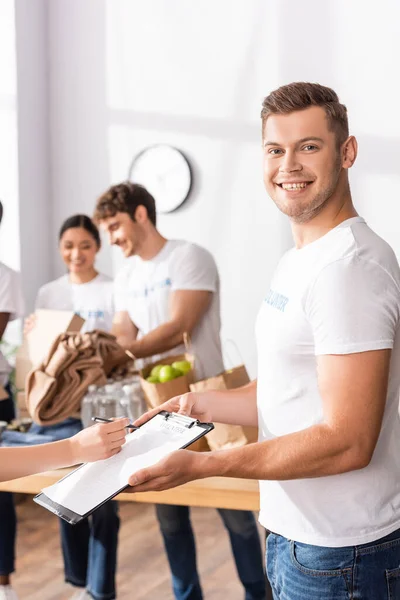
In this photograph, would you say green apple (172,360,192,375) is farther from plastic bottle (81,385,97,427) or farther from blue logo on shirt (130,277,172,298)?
blue logo on shirt (130,277,172,298)

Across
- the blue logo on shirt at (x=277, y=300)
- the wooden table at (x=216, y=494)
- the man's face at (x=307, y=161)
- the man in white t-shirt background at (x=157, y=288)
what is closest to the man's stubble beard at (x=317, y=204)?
the man's face at (x=307, y=161)

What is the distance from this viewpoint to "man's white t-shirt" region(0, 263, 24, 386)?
3.28 metres

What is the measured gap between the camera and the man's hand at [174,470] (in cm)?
137

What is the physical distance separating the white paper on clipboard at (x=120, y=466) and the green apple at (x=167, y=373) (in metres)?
0.83

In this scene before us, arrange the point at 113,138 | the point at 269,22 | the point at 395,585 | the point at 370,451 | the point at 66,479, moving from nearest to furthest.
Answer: the point at 370,451 → the point at 395,585 → the point at 66,479 → the point at 269,22 → the point at 113,138

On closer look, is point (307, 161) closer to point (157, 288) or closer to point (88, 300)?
point (157, 288)

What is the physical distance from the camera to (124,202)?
134 inches

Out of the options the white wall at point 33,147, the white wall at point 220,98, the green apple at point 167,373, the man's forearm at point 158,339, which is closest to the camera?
the green apple at point 167,373

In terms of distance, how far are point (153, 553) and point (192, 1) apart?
11.1ft

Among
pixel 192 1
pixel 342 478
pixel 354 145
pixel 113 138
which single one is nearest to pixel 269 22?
pixel 192 1

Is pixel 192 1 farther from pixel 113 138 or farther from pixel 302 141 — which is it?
pixel 302 141

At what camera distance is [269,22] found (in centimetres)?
503

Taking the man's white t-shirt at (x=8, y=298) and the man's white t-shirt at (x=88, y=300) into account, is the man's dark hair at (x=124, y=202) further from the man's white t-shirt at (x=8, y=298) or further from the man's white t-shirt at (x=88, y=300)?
the man's white t-shirt at (x=88, y=300)

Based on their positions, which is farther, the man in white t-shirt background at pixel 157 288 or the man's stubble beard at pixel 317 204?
the man in white t-shirt background at pixel 157 288
